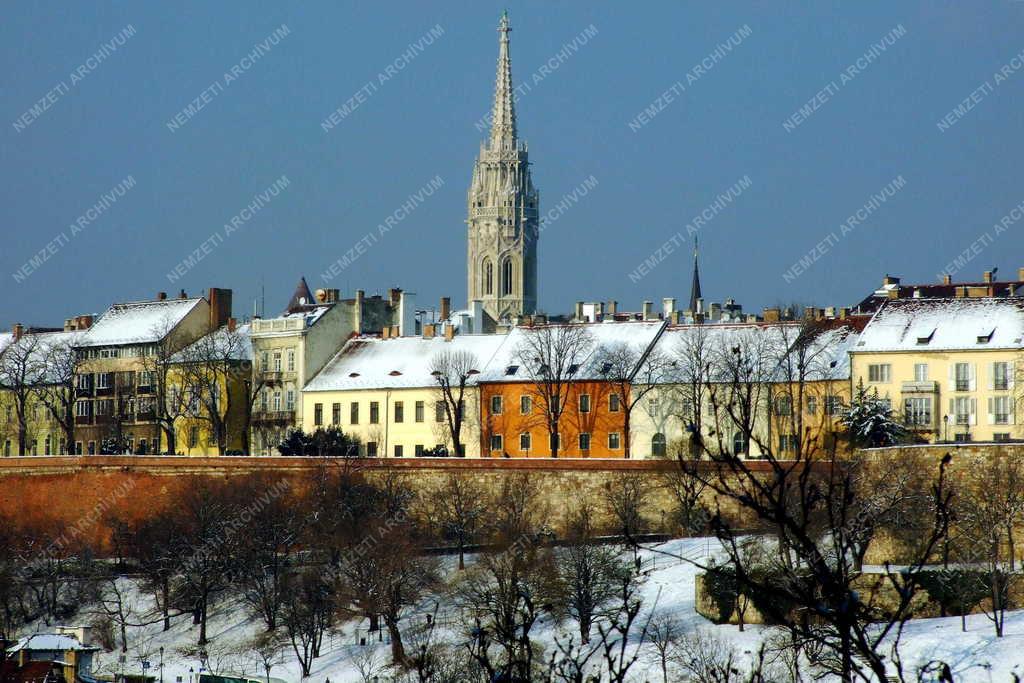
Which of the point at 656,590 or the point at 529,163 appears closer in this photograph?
the point at 656,590

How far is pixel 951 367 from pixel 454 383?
21.0 m

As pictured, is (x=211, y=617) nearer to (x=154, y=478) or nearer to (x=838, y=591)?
(x=154, y=478)

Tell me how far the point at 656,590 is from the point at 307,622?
10.6m

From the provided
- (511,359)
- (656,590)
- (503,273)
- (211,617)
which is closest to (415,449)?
(511,359)

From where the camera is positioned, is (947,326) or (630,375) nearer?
(947,326)

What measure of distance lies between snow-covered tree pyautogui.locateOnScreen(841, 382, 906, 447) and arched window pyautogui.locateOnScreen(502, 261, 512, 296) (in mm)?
98876

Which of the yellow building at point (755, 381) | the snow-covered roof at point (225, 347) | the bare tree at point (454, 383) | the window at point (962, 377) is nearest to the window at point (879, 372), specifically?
the yellow building at point (755, 381)

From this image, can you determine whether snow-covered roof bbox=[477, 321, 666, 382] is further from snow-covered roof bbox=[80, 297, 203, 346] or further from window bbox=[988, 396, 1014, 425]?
snow-covered roof bbox=[80, 297, 203, 346]

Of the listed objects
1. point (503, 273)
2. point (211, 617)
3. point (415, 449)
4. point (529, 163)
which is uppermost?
point (529, 163)

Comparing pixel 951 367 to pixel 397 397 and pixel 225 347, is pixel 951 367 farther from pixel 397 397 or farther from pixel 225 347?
pixel 225 347

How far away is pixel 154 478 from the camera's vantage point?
71500mm

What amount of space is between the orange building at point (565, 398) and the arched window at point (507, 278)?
8370cm

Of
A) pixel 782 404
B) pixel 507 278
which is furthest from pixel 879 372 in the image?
pixel 507 278

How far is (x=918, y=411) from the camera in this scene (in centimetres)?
6819
